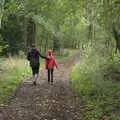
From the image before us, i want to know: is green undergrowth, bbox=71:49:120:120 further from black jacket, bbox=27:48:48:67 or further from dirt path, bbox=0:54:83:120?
black jacket, bbox=27:48:48:67

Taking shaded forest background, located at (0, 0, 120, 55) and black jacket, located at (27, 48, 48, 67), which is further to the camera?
shaded forest background, located at (0, 0, 120, 55)

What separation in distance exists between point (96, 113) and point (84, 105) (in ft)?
5.29

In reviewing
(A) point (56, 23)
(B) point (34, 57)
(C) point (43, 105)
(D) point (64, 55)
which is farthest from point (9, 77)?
(D) point (64, 55)

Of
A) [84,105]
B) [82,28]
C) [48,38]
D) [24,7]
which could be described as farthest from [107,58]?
[82,28]

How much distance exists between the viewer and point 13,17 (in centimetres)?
4103

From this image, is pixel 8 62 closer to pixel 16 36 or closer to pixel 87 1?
pixel 87 1

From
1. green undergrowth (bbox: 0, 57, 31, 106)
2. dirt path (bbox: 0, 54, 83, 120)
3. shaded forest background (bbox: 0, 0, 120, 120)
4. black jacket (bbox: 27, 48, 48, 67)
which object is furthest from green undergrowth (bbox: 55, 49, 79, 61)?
dirt path (bbox: 0, 54, 83, 120)

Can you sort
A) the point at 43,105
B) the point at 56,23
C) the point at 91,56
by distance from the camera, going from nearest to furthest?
the point at 43,105 → the point at 91,56 → the point at 56,23

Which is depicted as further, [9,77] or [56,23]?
[56,23]

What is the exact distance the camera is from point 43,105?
13.5 meters

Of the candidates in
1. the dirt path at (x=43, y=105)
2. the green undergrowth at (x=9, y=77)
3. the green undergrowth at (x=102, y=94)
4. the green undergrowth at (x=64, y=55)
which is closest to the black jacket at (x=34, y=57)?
the green undergrowth at (x=9, y=77)

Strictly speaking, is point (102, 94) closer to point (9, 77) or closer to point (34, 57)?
point (34, 57)

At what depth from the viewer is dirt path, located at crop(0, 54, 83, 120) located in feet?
38.6

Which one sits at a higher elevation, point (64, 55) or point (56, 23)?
point (56, 23)
